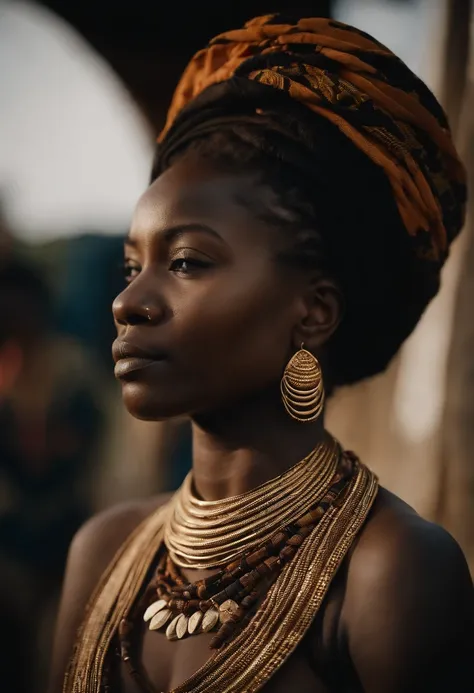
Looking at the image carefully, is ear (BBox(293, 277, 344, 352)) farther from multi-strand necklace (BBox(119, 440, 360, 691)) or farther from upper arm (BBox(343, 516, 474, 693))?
upper arm (BBox(343, 516, 474, 693))

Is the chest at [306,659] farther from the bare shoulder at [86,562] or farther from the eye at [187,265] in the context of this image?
the eye at [187,265]

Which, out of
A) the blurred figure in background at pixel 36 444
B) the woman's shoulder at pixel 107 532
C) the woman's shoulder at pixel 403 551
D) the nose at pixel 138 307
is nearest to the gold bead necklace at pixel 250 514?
the woman's shoulder at pixel 403 551

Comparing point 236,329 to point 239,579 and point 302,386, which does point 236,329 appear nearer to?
point 302,386

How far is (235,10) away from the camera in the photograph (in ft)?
9.12

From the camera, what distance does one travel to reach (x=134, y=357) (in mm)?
1401

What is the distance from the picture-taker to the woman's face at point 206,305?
1.39 metres

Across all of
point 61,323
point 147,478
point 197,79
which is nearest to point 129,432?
point 147,478

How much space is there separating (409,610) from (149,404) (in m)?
0.54

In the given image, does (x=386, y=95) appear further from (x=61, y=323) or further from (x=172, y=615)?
(x=61, y=323)

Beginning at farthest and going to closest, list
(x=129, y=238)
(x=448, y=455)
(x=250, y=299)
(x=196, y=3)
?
(x=196, y=3), (x=448, y=455), (x=129, y=238), (x=250, y=299)

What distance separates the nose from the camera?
54.7 inches

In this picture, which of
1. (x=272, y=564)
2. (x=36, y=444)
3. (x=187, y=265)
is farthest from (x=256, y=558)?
(x=36, y=444)

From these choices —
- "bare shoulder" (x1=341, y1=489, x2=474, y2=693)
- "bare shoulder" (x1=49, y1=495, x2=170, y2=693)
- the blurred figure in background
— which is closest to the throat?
"bare shoulder" (x1=341, y1=489, x2=474, y2=693)

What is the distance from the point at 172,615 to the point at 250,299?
0.59m
